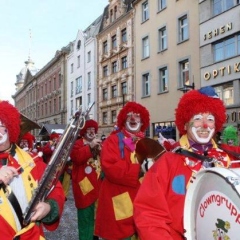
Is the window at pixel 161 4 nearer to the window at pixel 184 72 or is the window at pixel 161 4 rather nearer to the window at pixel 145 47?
the window at pixel 145 47

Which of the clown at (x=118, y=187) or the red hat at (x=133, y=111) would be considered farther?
the red hat at (x=133, y=111)

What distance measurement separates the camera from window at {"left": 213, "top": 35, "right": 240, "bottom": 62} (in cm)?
1688

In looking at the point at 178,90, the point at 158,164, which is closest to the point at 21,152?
the point at 158,164

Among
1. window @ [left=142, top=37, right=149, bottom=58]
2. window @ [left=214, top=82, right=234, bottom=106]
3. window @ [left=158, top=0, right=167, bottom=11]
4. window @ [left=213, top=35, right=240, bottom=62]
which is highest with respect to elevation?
window @ [left=158, top=0, right=167, bottom=11]

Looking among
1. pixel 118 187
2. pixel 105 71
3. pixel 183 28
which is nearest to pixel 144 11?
pixel 183 28

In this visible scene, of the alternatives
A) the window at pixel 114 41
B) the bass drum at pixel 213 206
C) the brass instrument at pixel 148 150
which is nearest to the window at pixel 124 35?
the window at pixel 114 41

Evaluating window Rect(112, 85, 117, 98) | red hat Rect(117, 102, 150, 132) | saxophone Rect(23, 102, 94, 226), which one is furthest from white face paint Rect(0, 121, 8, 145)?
window Rect(112, 85, 117, 98)

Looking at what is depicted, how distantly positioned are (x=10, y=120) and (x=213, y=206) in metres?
1.59

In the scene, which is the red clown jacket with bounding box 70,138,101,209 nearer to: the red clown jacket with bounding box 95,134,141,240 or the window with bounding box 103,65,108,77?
the red clown jacket with bounding box 95,134,141,240

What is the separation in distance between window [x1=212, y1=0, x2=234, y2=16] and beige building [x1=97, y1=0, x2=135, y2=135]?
28.1ft

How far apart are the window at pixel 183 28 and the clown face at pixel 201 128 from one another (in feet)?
60.9

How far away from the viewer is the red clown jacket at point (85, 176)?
222 inches

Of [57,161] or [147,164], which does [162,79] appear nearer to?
[147,164]

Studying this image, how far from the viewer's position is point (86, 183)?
5738 mm
